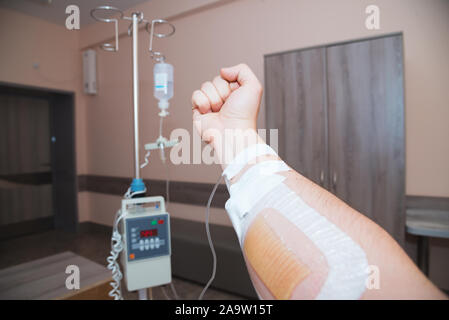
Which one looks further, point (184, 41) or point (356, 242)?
point (184, 41)

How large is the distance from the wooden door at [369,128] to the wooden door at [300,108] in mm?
64

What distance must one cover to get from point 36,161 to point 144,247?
3.68 metres

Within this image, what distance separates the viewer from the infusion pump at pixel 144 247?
107 cm

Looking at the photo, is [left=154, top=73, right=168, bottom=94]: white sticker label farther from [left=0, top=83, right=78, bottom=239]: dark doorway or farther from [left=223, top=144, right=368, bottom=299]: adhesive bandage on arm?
[left=0, top=83, right=78, bottom=239]: dark doorway

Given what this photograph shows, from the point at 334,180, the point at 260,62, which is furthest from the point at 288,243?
the point at 260,62

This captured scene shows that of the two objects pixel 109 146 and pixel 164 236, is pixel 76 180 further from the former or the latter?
pixel 164 236

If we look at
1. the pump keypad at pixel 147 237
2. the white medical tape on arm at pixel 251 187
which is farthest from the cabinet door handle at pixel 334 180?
the white medical tape on arm at pixel 251 187

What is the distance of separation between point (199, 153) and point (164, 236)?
5.27 feet

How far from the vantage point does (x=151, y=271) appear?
111 cm

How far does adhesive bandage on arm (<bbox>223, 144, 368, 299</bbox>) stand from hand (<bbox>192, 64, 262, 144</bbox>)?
6.2 inches

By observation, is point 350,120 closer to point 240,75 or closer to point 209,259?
point 240,75

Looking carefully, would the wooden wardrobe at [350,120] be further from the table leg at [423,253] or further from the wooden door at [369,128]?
the table leg at [423,253]
